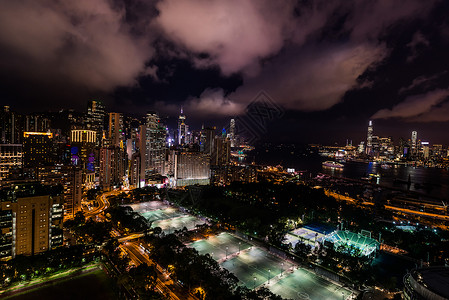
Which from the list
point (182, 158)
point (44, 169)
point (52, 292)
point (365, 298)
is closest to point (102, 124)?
point (182, 158)

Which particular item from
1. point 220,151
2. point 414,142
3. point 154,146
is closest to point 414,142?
point 414,142

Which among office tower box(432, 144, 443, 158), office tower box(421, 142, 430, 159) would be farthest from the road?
office tower box(432, 144, 443, 158)

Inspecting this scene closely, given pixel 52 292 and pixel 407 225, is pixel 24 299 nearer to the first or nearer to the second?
pixel 52 292

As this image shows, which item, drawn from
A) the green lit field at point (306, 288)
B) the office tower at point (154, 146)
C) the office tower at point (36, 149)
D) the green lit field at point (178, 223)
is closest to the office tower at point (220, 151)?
the office tower at point (154, 146)

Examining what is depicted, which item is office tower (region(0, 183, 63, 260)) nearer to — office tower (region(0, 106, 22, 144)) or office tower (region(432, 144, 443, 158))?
office tower (region(0, 106, 22, 144))

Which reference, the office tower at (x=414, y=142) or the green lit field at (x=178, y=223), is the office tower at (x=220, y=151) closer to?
the green lit field at (x=178, y=223)

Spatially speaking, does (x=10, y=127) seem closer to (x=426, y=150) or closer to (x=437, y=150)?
(x=426, y=150)
